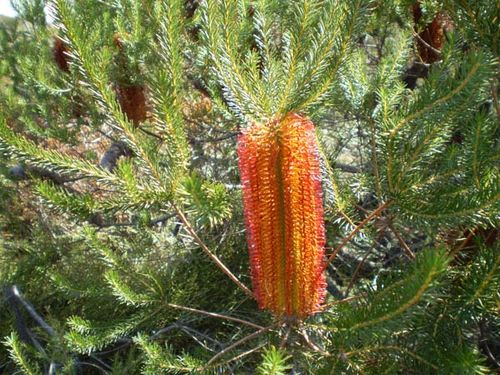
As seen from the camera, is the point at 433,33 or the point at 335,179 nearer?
the point at 335,179

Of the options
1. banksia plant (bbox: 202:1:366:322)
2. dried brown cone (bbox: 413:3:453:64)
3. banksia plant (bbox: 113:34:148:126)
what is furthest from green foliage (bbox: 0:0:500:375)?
banksia plant (bbox: 113:34:148:126)

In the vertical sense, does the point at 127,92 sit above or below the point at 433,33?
below

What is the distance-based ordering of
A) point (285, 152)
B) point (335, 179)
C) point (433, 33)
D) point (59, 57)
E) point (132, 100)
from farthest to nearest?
point (59, 57), point (132, 100), point (433, 33), point (335, 179), point (285, 152)

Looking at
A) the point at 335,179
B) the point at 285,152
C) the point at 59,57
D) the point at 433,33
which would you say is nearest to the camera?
the point at 285,152

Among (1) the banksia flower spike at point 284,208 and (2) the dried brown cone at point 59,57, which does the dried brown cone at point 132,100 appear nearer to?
(2) the dried brown cone at point 59,57

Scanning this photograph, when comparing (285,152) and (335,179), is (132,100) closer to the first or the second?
(335,179)

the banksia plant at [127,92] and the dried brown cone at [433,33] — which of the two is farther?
the banksia plant at [127,92]

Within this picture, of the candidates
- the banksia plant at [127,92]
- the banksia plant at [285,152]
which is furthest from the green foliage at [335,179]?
the banksia plant at [127,92]

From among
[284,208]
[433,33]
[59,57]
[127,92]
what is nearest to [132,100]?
[127,92]

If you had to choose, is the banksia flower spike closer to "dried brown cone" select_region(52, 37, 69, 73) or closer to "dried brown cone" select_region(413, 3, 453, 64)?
"dried brown cone" select_region(413, 3, 453, 64)
